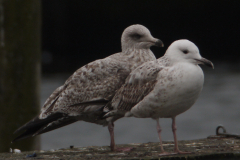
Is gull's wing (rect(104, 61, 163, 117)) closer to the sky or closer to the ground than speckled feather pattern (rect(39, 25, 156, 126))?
closer to the ground

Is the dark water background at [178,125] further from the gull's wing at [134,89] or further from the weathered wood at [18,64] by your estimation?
the gull's wing at [134,89]

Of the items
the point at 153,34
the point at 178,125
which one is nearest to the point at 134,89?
the point at 178,125

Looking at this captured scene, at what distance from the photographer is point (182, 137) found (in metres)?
16.0

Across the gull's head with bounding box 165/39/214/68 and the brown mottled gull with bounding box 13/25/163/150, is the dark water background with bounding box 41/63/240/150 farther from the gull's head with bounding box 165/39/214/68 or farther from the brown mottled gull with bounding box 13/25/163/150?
the gull's head with bounding box 165/39/214/68

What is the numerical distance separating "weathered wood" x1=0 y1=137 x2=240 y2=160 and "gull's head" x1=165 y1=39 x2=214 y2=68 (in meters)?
0.86

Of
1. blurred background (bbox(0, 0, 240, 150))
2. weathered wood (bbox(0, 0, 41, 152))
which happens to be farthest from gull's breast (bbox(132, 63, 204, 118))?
blurred background (bbox(0, 0, 240, 150))

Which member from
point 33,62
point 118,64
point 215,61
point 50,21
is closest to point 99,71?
point 118,64

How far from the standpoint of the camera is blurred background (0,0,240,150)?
17.9m

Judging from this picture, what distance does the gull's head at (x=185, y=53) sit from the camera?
175 inches

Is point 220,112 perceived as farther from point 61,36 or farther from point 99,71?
point 99,71

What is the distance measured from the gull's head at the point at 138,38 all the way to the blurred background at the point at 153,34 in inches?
415

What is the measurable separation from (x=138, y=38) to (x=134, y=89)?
123 cm

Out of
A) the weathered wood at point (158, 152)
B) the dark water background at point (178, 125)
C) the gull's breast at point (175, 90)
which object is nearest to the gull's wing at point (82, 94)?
the weathered wood at point (158, 152)

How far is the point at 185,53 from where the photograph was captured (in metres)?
4.50
